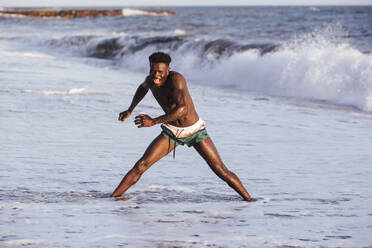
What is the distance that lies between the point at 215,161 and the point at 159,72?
3.12ft

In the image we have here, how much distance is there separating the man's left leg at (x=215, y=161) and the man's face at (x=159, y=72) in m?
0.67

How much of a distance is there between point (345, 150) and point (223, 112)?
3.46 metres

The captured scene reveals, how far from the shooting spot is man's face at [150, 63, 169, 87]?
500 cm

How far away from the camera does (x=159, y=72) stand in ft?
16.5

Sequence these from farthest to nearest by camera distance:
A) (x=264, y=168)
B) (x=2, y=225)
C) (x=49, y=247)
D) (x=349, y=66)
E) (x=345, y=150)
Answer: (x=349, y=66), (x=345, y=150), (x=264, y=168), (x=2, y=225), (x=49, y=247)

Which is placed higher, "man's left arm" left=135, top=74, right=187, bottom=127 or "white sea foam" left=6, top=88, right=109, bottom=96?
"man's left arm" left=135, top=74, right=187, bottom=127

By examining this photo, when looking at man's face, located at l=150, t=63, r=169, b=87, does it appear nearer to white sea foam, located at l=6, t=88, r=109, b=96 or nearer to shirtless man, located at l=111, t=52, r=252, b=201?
shirtless man, located at l=111, t=52, r=252, b=201

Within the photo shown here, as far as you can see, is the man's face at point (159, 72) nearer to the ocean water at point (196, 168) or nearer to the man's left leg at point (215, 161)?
the man's left leg at point (215, 161)

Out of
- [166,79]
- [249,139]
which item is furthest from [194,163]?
[166,79]

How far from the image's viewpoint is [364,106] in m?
12.5

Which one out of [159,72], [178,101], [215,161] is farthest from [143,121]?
[215,161]

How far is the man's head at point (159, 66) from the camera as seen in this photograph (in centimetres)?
498

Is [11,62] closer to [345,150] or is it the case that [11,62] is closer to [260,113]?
[260,113]

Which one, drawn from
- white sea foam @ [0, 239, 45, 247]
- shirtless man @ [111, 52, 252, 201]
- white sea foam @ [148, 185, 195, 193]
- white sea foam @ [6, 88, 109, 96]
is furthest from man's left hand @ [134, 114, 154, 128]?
white sea foam @ [6, 88, 109, 96]
